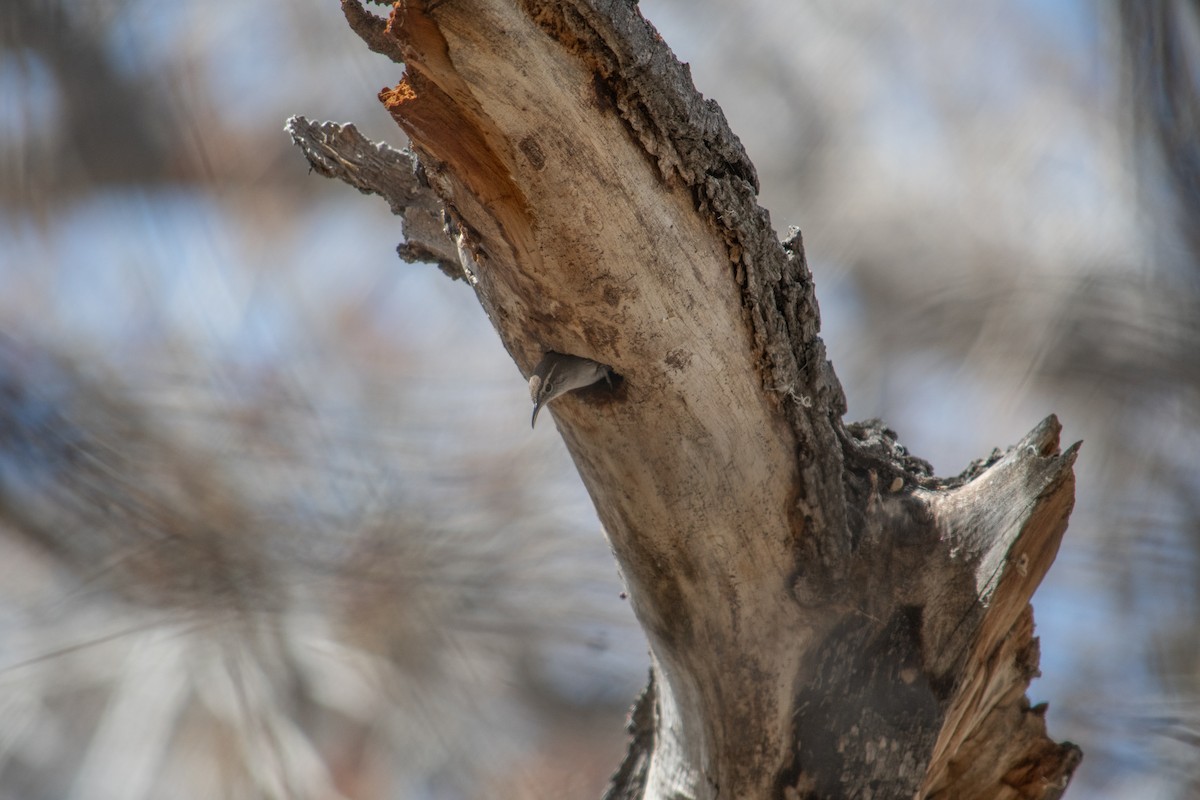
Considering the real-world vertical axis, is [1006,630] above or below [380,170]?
below

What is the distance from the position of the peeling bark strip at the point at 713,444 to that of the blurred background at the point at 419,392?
1.62 metres

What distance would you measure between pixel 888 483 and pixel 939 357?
5.49ft

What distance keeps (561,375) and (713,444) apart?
0.53ft

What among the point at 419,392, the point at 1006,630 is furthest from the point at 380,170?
the point at 419,392

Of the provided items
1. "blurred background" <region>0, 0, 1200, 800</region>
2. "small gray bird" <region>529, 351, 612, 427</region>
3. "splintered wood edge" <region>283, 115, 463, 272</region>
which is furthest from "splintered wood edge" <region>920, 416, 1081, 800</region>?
→ "blurred background" <region>0, 0, 1200, 800</region>

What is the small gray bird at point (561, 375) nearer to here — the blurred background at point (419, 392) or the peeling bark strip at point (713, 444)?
the peeling bark strip at point (713, 444)

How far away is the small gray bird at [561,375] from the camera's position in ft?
2.64

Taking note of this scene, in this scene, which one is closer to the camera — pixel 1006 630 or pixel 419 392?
pixel 1006 630

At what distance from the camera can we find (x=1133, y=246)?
241cm

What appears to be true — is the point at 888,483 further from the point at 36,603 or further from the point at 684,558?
the point at 36,603

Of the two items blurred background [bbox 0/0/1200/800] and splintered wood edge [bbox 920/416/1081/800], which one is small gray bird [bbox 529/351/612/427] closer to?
splintered wood edge [bbox 920/416/1081/800]

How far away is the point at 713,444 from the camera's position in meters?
0.88

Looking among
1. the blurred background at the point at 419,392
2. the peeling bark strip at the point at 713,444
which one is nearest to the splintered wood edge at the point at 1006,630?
the peeling bark strip at the point at 713,444

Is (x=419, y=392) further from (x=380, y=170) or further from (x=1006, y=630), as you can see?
(x=1006, y=630)
